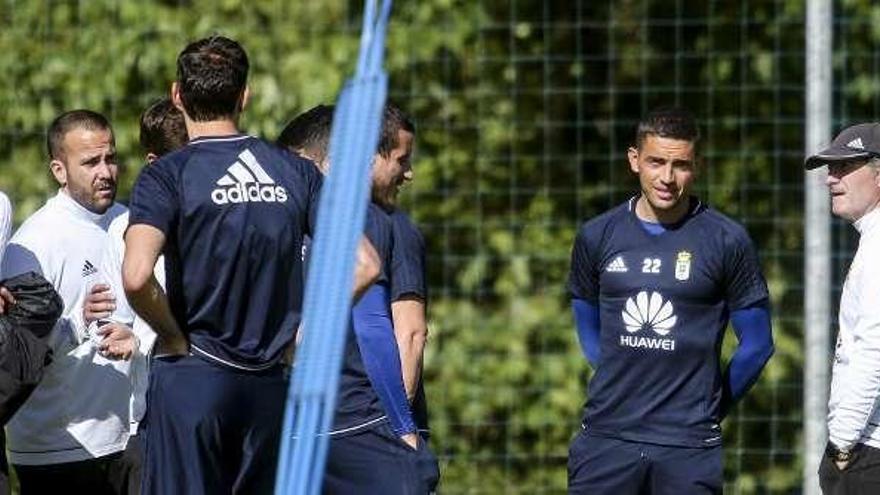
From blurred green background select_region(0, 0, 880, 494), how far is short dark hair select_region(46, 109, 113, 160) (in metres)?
2.05

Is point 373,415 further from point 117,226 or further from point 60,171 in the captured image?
point 60,171

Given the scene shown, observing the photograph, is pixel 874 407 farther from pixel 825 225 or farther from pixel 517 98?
pixel 517 98

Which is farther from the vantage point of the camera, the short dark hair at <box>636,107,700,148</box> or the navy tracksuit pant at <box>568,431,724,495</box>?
the short dark hair at <box>636,107,700,148</box>

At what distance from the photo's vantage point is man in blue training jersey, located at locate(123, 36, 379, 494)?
5.43 metres

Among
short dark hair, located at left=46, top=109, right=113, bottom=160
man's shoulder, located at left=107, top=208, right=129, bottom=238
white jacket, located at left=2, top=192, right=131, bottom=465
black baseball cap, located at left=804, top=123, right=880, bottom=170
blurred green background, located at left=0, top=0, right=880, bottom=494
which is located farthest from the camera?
blurred green background, located at left=0, top=0, right=880, bottom=494

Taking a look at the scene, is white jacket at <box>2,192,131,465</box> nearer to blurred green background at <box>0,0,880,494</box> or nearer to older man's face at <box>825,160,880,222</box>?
blurred green background at <box>0,0,880,494</box>

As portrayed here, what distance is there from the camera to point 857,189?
6.47 metres

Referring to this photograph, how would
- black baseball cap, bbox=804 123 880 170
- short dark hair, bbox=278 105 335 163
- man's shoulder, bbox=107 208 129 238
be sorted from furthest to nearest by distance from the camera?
man's shoulder, bbox=107 208 129 238, black baseball cap, bbox=804 123 880 170, short dark hair, bbox=278 105 335 163

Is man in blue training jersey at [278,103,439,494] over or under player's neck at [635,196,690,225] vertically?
under

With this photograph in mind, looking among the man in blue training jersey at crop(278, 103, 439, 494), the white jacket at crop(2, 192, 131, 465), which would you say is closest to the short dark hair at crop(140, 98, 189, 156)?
the white jacket at crop(2, 192, 131, 465)

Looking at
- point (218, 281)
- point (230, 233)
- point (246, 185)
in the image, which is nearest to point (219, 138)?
point (246, 185)

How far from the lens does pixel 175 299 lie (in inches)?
217

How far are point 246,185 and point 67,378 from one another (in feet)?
5.36

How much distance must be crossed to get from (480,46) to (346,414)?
10.6 ft
